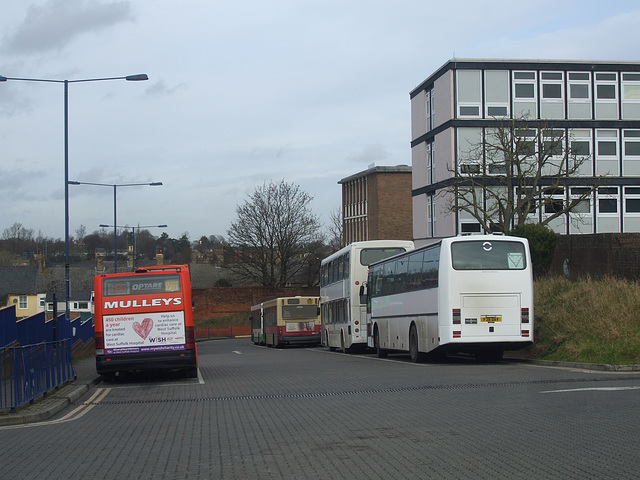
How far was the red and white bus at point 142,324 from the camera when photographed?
19453 millimetres

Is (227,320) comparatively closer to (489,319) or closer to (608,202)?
(608,202)

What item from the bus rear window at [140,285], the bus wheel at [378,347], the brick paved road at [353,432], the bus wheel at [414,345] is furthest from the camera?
the bus wheel at [378,347]

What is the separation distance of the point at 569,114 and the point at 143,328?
41.1m

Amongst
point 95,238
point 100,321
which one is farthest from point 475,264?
point 95,238

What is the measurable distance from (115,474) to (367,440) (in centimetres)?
290

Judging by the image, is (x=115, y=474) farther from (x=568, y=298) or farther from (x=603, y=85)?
(x=603, y=85)

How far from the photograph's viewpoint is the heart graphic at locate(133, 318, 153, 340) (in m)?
19.6

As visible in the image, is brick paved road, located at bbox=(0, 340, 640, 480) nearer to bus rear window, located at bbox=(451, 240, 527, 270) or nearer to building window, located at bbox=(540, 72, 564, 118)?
bus rear window, located at bbox=(451, 240, 527, 270)

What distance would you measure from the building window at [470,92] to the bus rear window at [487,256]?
3329cm

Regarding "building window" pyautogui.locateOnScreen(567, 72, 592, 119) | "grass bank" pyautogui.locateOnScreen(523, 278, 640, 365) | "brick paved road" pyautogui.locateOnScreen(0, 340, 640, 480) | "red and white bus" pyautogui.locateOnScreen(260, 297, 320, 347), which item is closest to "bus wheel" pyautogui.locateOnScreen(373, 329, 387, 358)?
"grass bank" pyautogui.locateOnScreen(523, 278, 640, 365)

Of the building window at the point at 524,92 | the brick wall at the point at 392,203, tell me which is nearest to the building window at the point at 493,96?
the building window at the point at 524,92

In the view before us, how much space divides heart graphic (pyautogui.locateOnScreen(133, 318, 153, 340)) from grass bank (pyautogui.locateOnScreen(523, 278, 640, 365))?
33.5ft

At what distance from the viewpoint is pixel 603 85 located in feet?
177

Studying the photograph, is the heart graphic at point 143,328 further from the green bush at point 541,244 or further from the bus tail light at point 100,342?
the green bush at point 541,244
